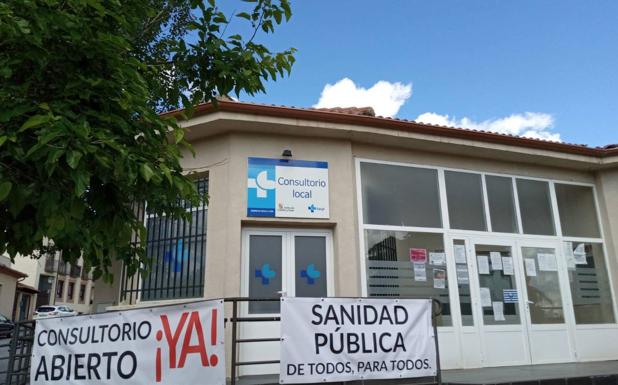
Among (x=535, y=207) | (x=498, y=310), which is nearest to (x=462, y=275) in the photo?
(x=498, y=310)

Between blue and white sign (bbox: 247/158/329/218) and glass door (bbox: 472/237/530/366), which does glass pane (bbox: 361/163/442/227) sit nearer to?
blue and white sign (bbox: 247/158/329/218)

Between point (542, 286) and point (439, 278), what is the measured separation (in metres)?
2.23

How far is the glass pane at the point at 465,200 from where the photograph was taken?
28.7 ft

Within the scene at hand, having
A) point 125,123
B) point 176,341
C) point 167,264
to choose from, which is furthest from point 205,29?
point 167,264

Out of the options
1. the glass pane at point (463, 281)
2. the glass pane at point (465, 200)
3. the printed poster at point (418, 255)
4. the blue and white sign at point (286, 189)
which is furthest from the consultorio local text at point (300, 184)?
the glass pane at point (463, 281)

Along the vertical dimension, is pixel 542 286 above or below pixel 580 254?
below

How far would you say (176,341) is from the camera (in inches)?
180

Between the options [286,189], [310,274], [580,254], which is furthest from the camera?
[580,254]

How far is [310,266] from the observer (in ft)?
24.8

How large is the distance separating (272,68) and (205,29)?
71cm

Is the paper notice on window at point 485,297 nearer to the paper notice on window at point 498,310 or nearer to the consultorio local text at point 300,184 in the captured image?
the paper notice on window at point 498,310

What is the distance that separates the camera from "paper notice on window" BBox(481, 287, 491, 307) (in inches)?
327

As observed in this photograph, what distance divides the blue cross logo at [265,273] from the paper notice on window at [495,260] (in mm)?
4065

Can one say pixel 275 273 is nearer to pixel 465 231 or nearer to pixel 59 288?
pixel 465 231
